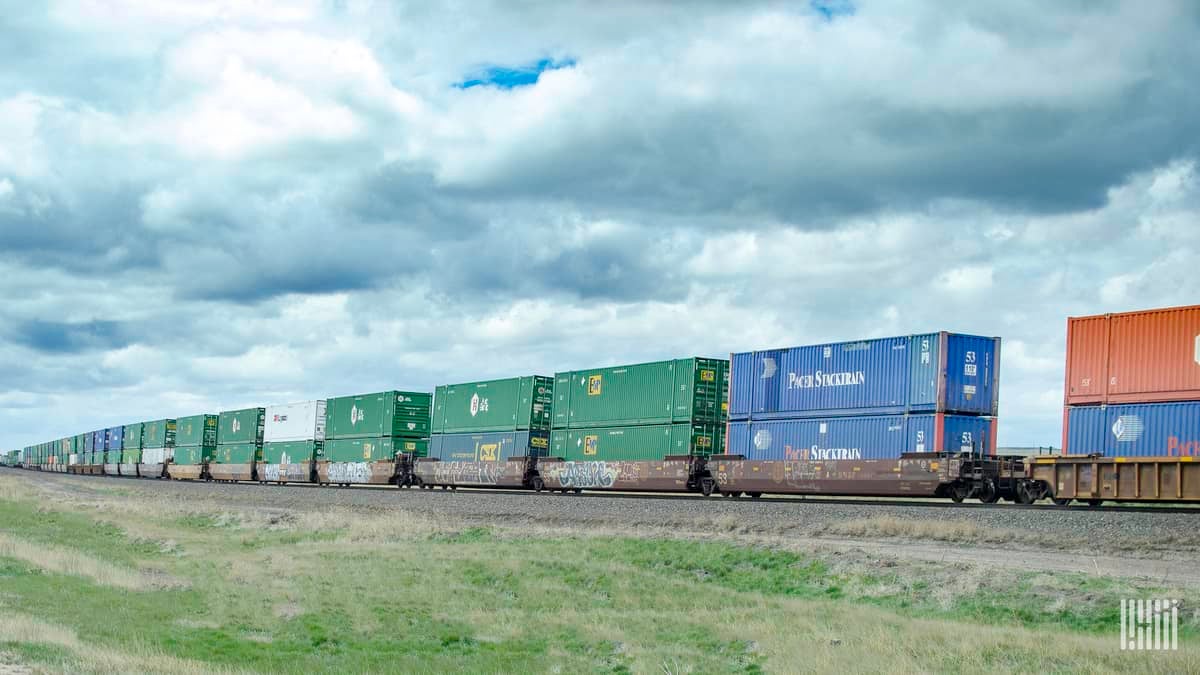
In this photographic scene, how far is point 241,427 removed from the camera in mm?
77438

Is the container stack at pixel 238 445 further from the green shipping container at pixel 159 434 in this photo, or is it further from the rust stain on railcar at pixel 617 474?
the rust stain on railcar at pixel 617 474

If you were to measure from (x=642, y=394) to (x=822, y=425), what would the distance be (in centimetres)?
892

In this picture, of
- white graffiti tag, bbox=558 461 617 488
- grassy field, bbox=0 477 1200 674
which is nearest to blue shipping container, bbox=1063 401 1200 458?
grassy field, bbox=0 477 1200 674

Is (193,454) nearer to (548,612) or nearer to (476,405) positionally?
(476,405)

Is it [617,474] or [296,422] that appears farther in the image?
[296,422]

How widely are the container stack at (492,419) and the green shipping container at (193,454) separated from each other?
114 ft

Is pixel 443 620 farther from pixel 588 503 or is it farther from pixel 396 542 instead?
pixel 588 503

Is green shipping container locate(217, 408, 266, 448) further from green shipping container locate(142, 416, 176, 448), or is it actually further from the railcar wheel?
the railcar wheel

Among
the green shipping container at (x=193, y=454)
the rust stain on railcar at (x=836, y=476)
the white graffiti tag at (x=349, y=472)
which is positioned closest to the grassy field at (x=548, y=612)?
the rust stain on railcar at (x=836, y=476)

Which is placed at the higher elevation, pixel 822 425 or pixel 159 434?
pixel 822 425

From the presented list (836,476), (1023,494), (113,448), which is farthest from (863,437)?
(113,448)

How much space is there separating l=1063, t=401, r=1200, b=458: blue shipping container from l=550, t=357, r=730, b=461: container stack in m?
14.2

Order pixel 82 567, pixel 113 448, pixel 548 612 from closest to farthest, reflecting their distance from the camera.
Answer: pixel 548 612
pixel 82 567
pixel 113 448

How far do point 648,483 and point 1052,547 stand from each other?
19453 mm
